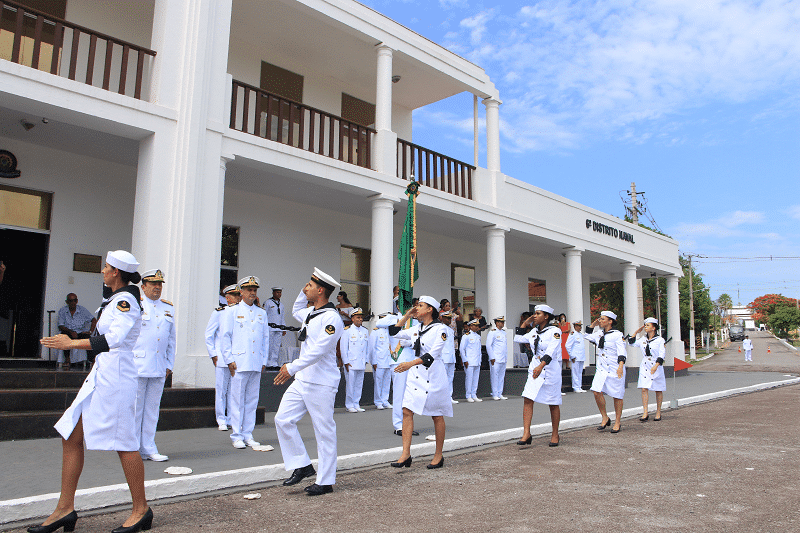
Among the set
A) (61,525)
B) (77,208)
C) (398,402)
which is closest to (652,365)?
(398,402)

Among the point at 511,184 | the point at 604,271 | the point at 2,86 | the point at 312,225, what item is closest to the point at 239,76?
the point at 312,225

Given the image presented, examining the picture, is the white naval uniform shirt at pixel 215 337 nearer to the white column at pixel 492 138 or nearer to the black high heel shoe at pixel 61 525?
the black high heel shoe at pixel 61 525

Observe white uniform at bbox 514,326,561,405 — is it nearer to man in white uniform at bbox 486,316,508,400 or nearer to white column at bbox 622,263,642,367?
man in white uniform at bbox 486,316,508,400

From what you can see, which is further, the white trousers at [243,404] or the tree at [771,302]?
the tree at [771,302]

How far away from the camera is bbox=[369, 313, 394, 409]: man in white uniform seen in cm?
1221

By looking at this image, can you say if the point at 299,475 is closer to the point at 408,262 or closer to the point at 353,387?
the point at 408,262

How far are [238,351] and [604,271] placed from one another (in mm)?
21783

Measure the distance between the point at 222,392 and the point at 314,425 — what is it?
3.57 meters

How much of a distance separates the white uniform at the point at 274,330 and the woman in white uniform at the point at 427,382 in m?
6.75

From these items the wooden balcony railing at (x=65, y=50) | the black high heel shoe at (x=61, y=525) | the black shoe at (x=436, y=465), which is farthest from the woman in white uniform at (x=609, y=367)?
the wooden balcony railing at (x=65, y=50)

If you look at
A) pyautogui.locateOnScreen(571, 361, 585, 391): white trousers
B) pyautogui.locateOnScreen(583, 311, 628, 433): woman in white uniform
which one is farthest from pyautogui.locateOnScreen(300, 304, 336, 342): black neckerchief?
pyautogui.locateOnScreen(571, 361, 585, 391): white trousers

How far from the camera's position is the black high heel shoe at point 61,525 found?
3818mm

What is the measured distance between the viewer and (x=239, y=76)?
543 inches

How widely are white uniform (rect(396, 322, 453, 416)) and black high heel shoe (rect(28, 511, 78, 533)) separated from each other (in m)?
3.29
